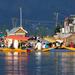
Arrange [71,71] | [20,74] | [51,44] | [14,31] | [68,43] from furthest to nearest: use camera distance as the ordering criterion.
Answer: [14,31]
[68,43]
[51,44]
[71,71]
[20,74]

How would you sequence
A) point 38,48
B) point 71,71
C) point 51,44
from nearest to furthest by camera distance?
point 71,71 → point 38,48 → point 51,44

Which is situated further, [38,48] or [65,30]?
[65,30]

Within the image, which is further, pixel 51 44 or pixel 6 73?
pixel 51 44

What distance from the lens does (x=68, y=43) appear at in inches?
3501

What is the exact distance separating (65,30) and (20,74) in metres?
82.5

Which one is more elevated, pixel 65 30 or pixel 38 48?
pixel 65 30

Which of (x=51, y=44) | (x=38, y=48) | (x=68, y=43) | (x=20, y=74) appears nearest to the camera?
(x=20, y=74)

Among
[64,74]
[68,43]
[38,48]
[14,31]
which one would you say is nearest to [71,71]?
[64,74]

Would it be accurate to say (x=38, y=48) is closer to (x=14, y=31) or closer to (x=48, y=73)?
(x=48, y=73)

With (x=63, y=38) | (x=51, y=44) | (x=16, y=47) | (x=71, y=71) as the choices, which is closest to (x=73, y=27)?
(x=63, y=38)

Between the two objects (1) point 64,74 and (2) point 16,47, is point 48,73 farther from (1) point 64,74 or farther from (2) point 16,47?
(2) point 16,47

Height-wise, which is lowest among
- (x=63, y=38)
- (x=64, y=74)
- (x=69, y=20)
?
(x=64, y=74)

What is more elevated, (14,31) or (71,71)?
(14,31)

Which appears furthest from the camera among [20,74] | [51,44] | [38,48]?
[51,44]
